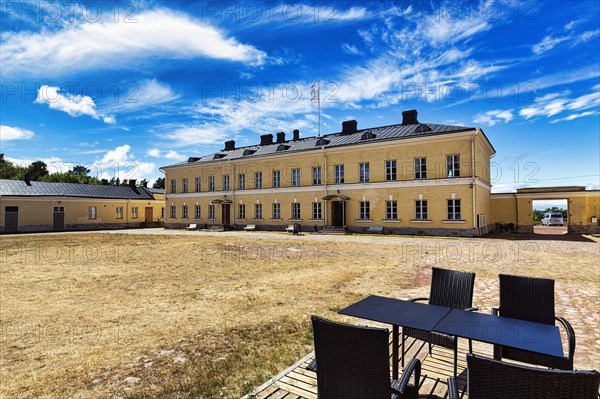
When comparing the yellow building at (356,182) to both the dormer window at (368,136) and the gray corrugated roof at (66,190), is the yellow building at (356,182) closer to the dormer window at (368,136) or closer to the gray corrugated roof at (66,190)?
the dormer window at (368,136)

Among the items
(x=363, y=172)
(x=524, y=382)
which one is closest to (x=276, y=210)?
(x=363, y=172)

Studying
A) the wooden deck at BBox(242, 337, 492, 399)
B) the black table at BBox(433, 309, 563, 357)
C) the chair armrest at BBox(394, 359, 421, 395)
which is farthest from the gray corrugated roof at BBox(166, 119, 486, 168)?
the chair armrest at BBox(394, 359, 421, 395)

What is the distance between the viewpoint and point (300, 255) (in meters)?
13.3

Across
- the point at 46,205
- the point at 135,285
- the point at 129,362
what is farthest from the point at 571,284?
the point at 46,205

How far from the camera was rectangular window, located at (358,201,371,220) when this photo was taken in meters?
25.8

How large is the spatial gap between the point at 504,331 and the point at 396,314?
959mm

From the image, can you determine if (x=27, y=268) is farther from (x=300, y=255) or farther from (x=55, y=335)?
(x=300, y=255)

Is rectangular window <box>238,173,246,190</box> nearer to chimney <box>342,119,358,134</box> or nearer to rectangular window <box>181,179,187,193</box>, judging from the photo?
rectangular window <box>181,179,187,193</box>

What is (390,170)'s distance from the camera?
81.6ft

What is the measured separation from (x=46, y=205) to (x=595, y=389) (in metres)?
41.4

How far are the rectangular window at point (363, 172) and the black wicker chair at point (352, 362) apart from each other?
79.6 ft

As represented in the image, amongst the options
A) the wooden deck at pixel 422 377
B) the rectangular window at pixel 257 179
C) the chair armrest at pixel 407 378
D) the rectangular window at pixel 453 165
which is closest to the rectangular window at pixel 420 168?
the rectangular window at pixel 453 165

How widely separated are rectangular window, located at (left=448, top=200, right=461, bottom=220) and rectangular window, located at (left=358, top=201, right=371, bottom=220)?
580 centimetres

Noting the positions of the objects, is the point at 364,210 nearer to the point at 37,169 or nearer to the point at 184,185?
the point at 184,185
